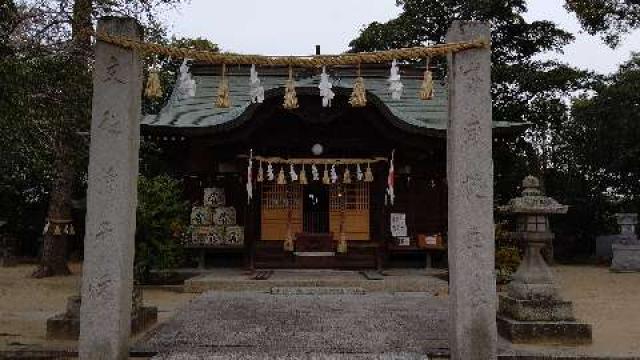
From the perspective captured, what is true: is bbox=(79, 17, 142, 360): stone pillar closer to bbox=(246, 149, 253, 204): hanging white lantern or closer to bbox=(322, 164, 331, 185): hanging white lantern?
bbox=(246, 149, 253, 204): hanging white lantern

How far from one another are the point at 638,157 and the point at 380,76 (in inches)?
405

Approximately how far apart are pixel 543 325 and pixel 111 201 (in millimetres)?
5397

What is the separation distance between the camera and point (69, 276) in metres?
16.2

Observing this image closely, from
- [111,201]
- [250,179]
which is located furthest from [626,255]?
[111,201]

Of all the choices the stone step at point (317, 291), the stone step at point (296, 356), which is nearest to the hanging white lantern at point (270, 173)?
the stone step at point (317, 291)

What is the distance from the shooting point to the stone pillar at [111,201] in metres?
5.67

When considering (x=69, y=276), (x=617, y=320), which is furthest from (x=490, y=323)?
(x=69, y=276)

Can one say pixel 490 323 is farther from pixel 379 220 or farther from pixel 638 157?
pixel 638 157

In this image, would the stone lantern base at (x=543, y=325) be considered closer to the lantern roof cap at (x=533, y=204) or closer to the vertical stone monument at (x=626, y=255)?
the lantern roof cap at (x=533, y=204)

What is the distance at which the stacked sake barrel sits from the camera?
47.6ft

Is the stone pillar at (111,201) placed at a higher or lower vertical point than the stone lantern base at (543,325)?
higher

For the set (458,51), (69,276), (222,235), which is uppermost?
(458,51)

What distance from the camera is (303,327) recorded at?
7.50 meters

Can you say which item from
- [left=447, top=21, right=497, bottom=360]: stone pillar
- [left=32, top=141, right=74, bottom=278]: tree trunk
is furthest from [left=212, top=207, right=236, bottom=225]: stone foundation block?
[left=447, top=21, right=497, bottom=360]: stone pillar
